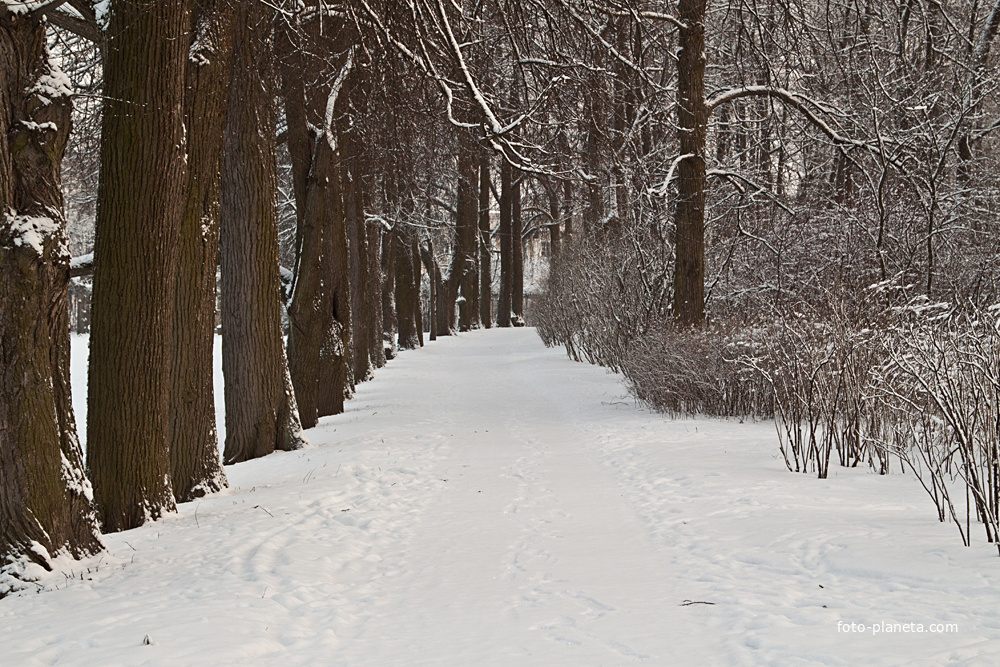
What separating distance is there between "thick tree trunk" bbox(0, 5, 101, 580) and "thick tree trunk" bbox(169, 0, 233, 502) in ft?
6.69

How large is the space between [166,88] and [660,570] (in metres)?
4.63

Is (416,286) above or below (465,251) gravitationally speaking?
below

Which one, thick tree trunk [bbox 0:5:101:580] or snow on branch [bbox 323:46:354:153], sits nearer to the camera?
thick tree trunk [bbox 0:5:101:580]

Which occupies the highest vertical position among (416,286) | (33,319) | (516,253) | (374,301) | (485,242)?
(485,242)

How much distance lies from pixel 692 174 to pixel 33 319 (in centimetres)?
1031

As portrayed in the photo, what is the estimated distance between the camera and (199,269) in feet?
23.1

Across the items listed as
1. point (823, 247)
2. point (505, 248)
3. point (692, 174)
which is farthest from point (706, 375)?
point (505, 248)

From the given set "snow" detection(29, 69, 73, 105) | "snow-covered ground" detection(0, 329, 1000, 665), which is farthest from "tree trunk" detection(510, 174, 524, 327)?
"snow" detection(29, 69, 73, 105)

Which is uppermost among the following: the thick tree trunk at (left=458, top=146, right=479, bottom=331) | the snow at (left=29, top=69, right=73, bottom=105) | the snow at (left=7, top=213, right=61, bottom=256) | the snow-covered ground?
the thick tree trunk at (left=458, top=146, right=479, bottom=331)

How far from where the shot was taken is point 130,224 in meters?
5.75

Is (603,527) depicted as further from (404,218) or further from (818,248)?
(404,218)

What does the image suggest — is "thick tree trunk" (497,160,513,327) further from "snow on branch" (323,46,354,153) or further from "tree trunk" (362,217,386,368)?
"snow on branch" (323,46,354,153)

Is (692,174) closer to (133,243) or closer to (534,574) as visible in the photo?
(133,243)

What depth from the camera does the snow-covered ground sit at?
3.57 metres
